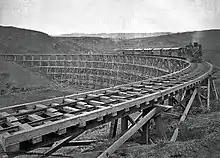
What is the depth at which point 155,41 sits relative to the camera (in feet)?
239

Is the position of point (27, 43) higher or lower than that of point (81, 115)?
higher

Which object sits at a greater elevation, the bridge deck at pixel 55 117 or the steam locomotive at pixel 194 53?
the steam locomotive at pixel 194 53

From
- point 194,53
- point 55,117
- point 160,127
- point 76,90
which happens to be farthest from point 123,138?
point 76,90

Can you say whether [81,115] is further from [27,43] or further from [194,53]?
[27,43]

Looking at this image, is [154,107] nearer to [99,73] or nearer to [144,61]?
[144,61]

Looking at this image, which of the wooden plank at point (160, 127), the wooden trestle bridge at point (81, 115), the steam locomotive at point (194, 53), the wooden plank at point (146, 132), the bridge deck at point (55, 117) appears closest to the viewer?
the bridge deck at point (55, 117)

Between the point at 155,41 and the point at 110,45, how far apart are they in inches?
631

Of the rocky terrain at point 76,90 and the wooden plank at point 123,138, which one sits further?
the rocky terrain at point 76,90

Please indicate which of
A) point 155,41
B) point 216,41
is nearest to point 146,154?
point 216,41

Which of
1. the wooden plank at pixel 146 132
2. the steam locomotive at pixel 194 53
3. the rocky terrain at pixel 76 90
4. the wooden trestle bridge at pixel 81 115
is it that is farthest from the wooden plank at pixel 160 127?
the steam locomotive at pixel 194 53

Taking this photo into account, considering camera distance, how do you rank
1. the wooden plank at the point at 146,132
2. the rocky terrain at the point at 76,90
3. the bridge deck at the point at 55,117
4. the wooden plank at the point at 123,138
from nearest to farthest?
1. the bridge deck at the point at 55,117
2. the wooden plank at the point at 123,138
3. the rocky terrain at the point at 76,90
4. the wooden plank at the point at 146,132

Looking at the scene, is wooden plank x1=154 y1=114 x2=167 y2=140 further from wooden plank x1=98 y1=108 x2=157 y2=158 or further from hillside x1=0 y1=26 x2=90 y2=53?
hillside x1=0 y1=26 x2=90 y2=53

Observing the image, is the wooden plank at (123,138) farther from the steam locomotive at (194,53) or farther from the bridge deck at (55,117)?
the steam locomotive at (194,53)

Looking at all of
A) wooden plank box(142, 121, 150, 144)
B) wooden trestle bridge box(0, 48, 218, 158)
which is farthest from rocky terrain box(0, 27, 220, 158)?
wooden trestle bridge box(0, 48, 218, 158)
